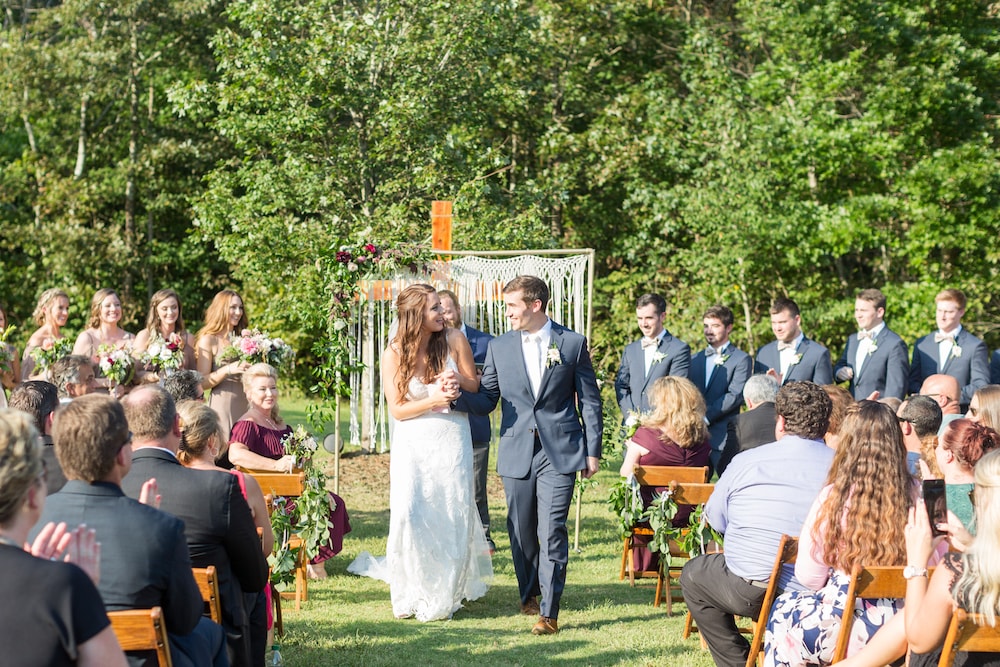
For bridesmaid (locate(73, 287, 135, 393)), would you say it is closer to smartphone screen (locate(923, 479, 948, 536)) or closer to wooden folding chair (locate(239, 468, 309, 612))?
wooden folding chair (locate(239, 468, 309, 612))

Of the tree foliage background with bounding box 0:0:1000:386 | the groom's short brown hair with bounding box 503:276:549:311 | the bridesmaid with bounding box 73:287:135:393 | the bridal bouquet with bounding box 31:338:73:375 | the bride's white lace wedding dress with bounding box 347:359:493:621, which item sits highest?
the tree foliage background with bounding box 0:0:1000:386

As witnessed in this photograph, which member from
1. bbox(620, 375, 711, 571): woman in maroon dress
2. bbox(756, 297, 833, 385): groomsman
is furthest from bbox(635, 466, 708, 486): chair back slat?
bbox(756, 297, 833, 385): groomsman

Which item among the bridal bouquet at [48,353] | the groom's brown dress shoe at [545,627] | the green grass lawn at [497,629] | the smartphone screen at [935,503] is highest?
the bridal bouquet at [48,353]

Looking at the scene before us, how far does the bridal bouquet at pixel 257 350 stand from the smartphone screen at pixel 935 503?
5.12 metres

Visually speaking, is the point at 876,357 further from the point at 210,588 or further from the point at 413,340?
the point at 210,588

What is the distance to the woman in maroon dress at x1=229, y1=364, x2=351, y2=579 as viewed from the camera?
673 centimetres

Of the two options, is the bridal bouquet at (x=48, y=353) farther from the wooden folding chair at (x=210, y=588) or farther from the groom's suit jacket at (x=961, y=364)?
the groom's suit jacket at (x=961, y=364)

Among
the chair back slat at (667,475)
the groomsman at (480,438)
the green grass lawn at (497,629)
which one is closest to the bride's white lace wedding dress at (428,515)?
the green grass lawn at (497,629)

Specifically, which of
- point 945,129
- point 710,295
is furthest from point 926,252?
point 710,295

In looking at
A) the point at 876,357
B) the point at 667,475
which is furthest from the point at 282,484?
the point at 876,357

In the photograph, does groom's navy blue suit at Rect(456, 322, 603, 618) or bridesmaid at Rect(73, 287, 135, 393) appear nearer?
groom's navy blue suit at Rect(456, 322, 603, 618)

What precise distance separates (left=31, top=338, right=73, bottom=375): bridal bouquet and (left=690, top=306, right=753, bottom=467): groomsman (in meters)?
4.82

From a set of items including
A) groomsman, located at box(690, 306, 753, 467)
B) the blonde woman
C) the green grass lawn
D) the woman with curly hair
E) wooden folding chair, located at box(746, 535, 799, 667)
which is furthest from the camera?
groomsman, located at box(690, 306, 753, 467)

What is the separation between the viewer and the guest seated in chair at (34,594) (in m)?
2.60
